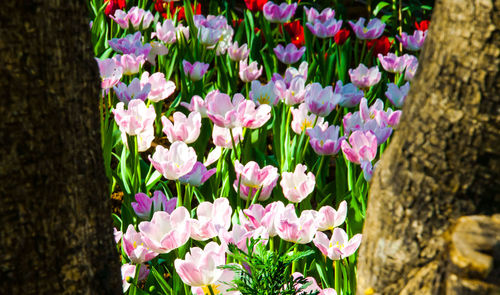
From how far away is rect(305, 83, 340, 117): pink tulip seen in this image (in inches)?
77.5

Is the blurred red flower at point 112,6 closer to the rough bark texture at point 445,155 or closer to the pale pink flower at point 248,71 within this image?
the pale pink flower at point 248,71

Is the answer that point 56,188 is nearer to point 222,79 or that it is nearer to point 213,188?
point 213,188

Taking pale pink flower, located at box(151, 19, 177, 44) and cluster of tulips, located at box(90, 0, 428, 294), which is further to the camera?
pale pink flower, located at box(151, 19, 177, 44)

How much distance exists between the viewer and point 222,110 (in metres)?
1.85

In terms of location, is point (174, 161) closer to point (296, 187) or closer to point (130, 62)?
point (296, 187)

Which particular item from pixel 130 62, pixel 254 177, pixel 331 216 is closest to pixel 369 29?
pixel 130 62

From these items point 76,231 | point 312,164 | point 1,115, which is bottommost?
point 312,164

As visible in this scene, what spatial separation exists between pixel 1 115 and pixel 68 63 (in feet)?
0.38

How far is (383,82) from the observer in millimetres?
2697

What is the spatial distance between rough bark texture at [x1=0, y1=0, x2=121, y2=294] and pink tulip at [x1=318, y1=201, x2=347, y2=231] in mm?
647

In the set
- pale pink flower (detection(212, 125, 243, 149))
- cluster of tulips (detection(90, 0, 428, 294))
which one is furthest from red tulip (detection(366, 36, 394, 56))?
pale pink flower (detection(212, 125, 243, 149))

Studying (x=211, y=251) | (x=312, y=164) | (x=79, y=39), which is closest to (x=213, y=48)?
(x=312, y=164)

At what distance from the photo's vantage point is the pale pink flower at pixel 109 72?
1.95m

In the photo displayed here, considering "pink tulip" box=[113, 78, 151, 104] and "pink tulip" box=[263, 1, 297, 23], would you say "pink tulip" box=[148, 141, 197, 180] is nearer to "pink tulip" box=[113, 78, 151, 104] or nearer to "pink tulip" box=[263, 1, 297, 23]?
"pink tulip" box=[113, 78, 151, 104]
